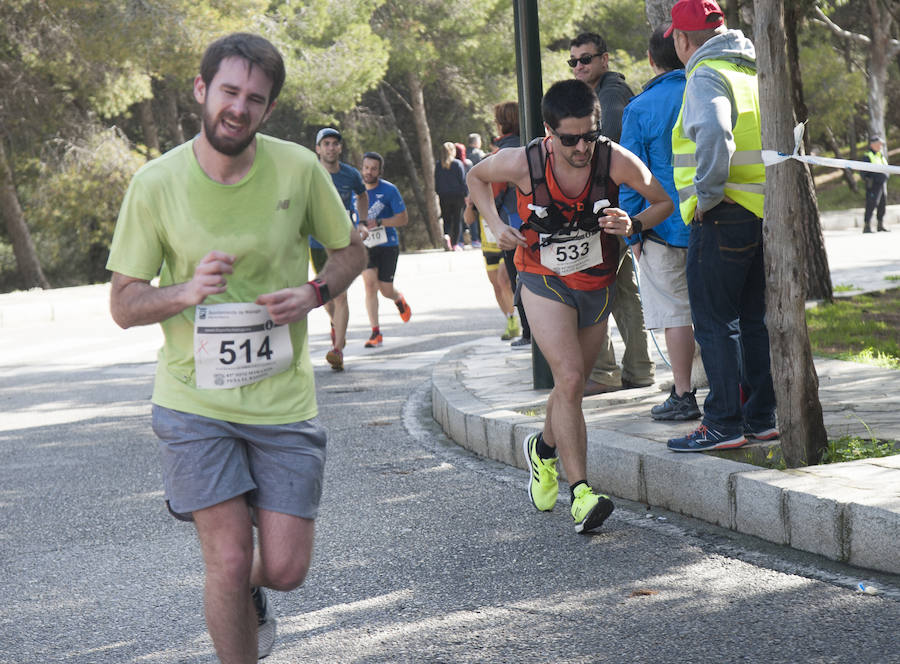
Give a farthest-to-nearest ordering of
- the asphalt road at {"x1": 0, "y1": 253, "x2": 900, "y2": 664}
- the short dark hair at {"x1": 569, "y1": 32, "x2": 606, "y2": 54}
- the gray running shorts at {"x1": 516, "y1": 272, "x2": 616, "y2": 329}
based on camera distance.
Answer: the short dark hair at {"x1": 569, "y1": 32, "x2": 606, "y2": 54}
the gray running shorts at {"x1": 516, "y1": 272, "x2": 616, "y2": 329}
the asphalt road at {"x1": 0, "y1": 253, "x2": 900, "y2": 664}

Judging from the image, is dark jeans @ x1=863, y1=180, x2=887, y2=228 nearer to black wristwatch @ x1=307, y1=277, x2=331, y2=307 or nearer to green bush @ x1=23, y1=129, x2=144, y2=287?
green bush @ x1=23, y1=129, x2=144, y2=287

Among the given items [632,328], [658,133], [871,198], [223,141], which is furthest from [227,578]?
[871,198]

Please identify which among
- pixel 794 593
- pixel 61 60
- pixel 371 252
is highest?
pixel 61 60

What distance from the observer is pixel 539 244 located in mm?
5137

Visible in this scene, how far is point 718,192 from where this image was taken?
5.36 meters

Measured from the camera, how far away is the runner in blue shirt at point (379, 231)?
1158 cm

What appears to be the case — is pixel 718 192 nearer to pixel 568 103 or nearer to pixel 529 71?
pixel 568 103

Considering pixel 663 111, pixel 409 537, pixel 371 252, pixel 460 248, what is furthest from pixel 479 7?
pixel 409 537

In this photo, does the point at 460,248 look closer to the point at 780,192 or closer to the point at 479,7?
the point at 479,7

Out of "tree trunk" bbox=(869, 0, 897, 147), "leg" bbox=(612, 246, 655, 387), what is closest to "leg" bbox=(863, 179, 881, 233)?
"tree trunk" bbox=(869, 0, 897, 147)

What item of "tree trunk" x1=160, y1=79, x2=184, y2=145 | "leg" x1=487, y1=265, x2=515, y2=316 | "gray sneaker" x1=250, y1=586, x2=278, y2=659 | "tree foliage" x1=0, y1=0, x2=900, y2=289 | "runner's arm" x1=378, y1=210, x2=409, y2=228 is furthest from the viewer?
"tree trunk" x1=160, y1=79, x2=184, y2=145

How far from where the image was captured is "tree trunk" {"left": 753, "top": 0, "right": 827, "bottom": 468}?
5.05 m

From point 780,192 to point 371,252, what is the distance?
707cm

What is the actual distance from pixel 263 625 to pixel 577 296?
84.8 inches
